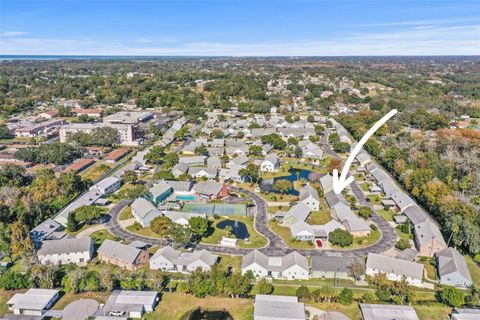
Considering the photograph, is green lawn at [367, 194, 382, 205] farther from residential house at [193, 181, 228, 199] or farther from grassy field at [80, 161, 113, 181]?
grassy field at [80, 161, 113, 181]

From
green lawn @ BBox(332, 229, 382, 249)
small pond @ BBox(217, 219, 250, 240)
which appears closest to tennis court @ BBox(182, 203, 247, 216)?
small pond @ BBox(217, 219, 250, 240)

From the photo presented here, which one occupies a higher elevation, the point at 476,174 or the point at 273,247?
the point at 476,174

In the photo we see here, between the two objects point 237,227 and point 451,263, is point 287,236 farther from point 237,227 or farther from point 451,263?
point 451,263

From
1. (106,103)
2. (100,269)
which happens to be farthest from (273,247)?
(106,103)

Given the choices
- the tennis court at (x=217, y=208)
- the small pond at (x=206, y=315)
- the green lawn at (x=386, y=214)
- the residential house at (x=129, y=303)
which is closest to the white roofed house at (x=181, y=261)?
the residential house at (x=129, y=303)

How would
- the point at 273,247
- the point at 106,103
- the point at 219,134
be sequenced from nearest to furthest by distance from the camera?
the point at 273,247 → the point at 219,134 → the point at 106,103

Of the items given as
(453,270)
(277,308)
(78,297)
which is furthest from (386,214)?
(78,297)

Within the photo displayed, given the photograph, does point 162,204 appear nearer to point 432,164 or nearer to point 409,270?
point 409,270
